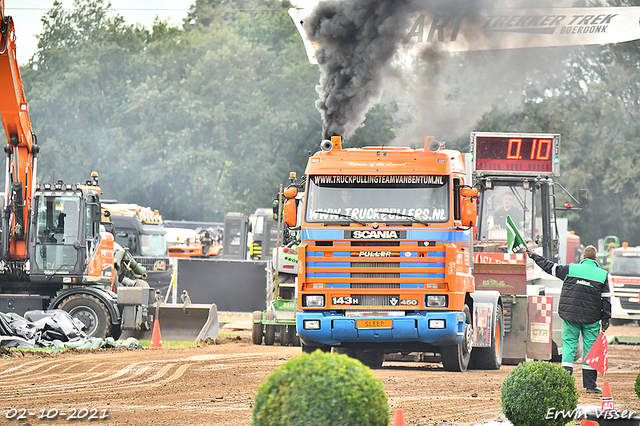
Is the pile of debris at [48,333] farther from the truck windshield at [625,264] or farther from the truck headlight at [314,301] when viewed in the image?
the truck windshield at [625,264]

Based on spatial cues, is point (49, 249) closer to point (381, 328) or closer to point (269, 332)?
point (269, 332)

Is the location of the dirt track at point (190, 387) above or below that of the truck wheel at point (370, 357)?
below

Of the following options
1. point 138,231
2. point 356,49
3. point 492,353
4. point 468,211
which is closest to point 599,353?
point 468,211

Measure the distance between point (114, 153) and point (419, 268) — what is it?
47246mm

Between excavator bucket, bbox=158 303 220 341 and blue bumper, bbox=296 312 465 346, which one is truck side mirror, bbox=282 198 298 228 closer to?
blue bumper, bbox=296 312 465 346

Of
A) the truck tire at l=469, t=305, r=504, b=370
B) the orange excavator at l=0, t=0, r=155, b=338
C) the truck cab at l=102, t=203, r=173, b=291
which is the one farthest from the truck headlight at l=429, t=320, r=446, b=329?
the truck cab at l=102, t=203, r=173, b=291

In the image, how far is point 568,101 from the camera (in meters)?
43.2

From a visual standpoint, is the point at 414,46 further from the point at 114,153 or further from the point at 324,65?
the point at 114,153

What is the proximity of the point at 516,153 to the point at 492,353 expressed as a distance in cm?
560

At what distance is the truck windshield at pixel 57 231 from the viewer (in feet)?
65.0

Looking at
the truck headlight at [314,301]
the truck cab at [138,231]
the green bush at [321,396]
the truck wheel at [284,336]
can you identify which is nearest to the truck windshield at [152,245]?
the truck cab at [138,231]

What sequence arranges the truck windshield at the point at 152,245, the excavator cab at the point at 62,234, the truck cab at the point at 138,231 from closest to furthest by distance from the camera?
the excavator cab at the point at 62,234, the truck cab at the point at 138,231, the truck windshield at the point at 152,245

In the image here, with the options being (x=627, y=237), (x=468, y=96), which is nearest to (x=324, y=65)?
(x=468, y=96)

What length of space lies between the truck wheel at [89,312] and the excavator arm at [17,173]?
4.98 ft
